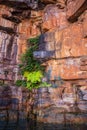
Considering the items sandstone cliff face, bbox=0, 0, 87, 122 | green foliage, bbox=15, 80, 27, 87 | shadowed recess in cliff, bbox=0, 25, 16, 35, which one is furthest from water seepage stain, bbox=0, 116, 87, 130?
shadowed recess in cliff, bbox=0, 25, 16, 35

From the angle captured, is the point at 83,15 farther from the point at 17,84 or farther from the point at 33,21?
the point at 17,84

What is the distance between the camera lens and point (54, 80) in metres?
10.4

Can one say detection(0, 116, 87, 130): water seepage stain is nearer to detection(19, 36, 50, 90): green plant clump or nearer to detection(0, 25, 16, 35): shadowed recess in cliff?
detection(19, 36, 50, 90): green plant clump

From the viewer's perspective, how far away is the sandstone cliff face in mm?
9828

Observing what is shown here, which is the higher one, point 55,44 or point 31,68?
point 55,44

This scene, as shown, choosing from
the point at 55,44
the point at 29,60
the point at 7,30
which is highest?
the point at 7,30

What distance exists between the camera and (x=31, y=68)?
11.6 m

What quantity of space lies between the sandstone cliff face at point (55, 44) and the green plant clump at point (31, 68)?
0.41m

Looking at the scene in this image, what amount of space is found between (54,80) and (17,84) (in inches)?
89.6

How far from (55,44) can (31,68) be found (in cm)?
202

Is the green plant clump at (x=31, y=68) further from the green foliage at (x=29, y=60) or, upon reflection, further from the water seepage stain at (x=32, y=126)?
the water seepage stain at (x=32, y=126)

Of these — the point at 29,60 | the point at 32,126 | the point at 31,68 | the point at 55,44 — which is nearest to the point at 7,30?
the point at 29,60

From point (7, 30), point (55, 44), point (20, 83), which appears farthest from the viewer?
point (7, 30)

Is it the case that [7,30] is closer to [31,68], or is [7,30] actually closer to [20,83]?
[31,68]
